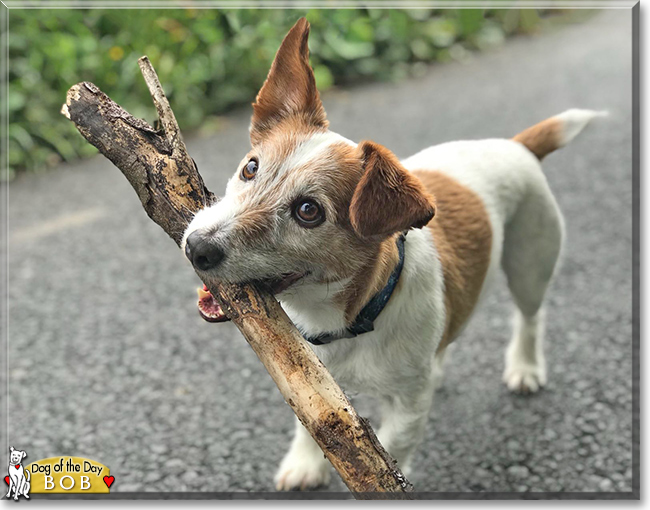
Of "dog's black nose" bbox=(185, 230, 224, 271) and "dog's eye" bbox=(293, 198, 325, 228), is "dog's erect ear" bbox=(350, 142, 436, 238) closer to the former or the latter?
"dog's eye" bbox=(293, 198, 325, 228)

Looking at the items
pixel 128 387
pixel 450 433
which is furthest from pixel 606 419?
pixel 128 387

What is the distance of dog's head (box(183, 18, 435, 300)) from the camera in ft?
7.02

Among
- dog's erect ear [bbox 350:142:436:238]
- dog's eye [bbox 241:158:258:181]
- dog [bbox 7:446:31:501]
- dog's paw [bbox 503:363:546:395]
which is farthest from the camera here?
dog's paw [bbox 503:363:546:395]

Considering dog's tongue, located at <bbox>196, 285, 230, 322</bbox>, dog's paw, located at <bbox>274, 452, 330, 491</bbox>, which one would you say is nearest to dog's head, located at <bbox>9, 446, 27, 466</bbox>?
dog's paw, located at <bbox>274, 452, 330, 491</bbox>

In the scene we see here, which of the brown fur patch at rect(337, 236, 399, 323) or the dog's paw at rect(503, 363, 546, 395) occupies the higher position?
the brown fur patch at rect(337, 236, 399, 323)

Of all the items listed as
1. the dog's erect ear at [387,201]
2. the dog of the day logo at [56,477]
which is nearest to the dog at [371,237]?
the dog's erect ear at [387,201]

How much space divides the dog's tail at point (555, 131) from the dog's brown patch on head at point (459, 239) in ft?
1.95

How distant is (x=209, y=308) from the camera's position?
241cm

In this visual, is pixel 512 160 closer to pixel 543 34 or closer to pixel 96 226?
pixel 96 226

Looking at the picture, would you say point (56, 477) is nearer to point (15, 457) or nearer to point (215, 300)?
point (15, 457)

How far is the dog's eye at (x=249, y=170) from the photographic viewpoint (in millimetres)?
2391

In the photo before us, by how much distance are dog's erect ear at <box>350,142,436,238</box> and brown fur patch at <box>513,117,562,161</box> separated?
154 centimetres

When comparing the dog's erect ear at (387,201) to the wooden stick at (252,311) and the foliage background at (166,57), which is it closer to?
the wooden stick at (252,311)

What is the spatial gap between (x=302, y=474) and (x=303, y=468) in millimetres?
29
